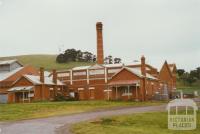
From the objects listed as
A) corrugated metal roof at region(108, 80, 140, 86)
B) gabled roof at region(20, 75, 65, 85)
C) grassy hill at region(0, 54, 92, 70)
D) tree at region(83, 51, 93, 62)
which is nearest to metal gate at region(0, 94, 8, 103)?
gabled roof at region(20, 75, 65, 85)

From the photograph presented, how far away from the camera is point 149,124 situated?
30.5m

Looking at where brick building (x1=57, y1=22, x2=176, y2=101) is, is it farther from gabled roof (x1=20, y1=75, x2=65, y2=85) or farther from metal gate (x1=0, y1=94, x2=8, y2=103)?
metal gate (x1=0, y1=94, x2=8, y2=103)

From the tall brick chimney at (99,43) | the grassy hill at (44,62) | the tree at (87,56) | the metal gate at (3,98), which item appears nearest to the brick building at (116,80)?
the tall brick chimney at (99,43)

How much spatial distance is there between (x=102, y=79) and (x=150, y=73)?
878cm

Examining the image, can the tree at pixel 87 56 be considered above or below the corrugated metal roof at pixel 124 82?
above

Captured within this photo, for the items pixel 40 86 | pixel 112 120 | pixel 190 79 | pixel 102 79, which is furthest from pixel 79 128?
pixel 190 79

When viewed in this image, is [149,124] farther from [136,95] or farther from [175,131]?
[136,95]

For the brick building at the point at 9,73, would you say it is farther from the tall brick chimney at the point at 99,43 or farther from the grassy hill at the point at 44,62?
the grassy hill at the point at 44,62

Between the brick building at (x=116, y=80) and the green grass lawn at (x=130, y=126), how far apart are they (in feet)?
102

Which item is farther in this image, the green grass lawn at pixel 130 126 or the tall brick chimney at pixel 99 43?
the tall brick chimney at pixel 99 43

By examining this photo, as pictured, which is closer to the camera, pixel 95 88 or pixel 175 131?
pixel 175 131

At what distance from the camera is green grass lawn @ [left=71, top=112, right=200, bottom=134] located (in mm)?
24947

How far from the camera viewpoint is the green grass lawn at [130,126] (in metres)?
24.9

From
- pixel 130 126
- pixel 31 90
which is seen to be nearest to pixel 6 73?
pixel 31 90
